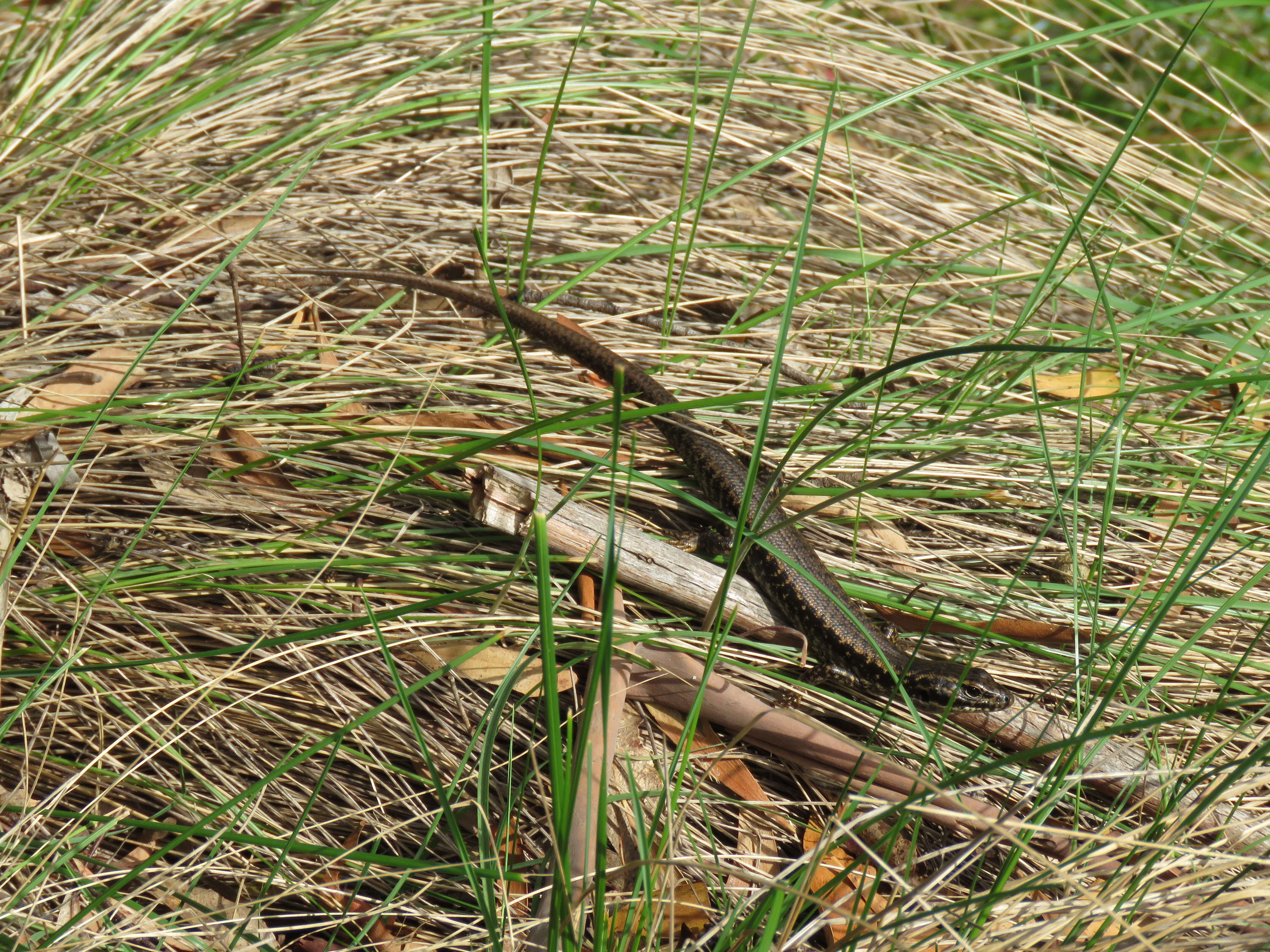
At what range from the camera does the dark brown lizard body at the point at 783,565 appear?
8.36ft

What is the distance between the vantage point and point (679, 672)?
7.25 feet

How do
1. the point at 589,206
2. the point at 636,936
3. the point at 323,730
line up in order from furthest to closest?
the point at 589,206
the point at 323,730
the point at 636,936

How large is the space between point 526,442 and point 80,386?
4.50 ft

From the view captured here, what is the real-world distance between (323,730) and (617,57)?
3.31 meters

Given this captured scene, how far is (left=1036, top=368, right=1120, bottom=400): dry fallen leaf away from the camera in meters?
3.29

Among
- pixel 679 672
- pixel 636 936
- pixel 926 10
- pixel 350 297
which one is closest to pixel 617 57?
pixel 350 297

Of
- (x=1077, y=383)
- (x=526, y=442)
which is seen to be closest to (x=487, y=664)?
(x=526, y=442)

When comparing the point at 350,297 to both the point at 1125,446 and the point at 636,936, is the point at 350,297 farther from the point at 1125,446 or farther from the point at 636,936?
the point at 1125,446

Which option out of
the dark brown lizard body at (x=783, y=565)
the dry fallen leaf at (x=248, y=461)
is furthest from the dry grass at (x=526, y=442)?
the dark brown lizard body at (x=783, y=565)

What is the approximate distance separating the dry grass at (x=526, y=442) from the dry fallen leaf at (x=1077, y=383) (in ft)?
0.35

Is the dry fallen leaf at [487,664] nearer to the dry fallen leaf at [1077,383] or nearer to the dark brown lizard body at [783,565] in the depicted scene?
the dark brown lizard body at [783,565]

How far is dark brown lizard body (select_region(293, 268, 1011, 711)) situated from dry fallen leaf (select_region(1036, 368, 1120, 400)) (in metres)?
1.26

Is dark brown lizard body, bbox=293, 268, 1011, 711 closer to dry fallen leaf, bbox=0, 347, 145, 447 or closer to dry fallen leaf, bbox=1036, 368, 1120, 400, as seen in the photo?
dry fallen leaf, bbox=0, 347, 145, 447

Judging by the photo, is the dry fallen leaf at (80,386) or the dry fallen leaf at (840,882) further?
the dry fallen leaf at (80,386)
